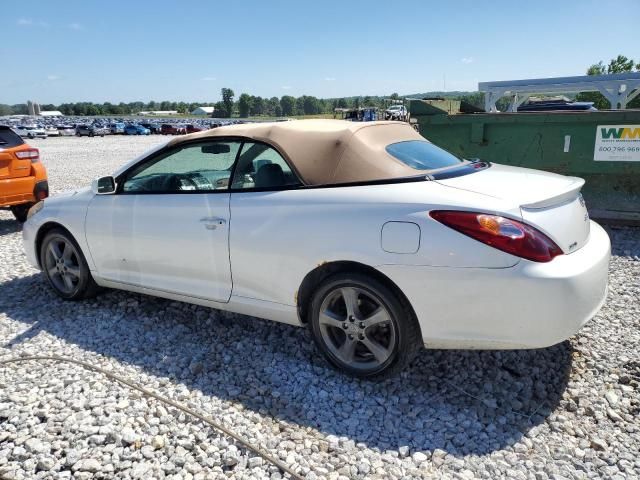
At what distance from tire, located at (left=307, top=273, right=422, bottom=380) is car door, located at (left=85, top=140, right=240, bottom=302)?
0.77m

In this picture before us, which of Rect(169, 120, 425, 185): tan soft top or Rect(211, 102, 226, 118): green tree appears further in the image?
Rect(211, 102, 226, 118): green tree

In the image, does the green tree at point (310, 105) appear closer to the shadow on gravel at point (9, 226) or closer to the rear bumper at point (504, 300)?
the shadow on gravel at point (9, 226)

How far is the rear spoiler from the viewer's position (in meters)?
2.78

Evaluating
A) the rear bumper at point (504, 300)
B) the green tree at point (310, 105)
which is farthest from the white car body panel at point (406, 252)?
the green tree at point (310, 105)

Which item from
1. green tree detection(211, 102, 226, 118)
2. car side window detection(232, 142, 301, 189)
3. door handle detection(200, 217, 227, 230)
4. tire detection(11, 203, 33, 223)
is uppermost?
green tree detection(211, 102, 226, 118)

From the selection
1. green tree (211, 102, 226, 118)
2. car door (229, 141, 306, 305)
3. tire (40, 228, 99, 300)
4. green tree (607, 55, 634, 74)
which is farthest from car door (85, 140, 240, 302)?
green tree (211, 102, 226, 118)

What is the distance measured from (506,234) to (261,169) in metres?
1.69

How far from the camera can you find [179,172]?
164 inches

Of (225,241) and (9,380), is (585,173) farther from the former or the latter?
(9,380)

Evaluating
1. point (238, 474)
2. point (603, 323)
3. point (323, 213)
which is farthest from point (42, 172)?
point (603, 323)

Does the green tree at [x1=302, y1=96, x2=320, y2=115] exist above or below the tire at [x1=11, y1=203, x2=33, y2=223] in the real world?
above

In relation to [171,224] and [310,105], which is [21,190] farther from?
[310,105]

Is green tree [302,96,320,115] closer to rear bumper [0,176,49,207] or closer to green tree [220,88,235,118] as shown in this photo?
green tree [220,88,235,118]

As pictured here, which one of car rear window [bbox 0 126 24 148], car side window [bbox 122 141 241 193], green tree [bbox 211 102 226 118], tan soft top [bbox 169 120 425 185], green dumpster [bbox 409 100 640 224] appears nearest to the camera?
tan soft top [bbox 169 120 425 185]
